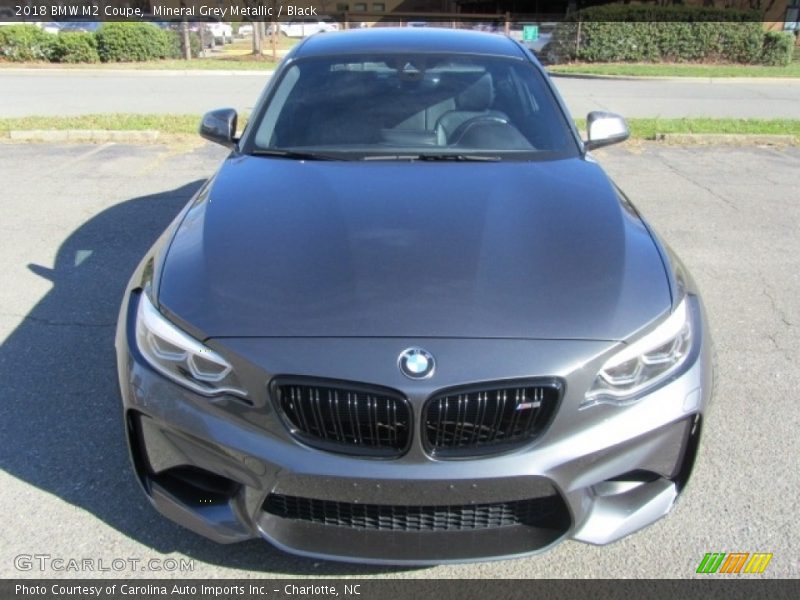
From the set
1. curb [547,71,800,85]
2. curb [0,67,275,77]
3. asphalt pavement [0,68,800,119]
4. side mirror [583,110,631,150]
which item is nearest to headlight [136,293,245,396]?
side mirror [583,110,631,150]

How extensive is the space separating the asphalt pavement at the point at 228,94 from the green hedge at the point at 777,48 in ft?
14.6

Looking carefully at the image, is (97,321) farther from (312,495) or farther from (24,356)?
(312,495)

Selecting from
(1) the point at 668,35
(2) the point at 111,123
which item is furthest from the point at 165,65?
(1) the point at 668,35

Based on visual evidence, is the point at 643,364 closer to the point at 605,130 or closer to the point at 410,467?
the point at 410,467

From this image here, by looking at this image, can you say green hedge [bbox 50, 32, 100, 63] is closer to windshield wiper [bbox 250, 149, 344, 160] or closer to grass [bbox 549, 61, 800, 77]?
grass [bbox 549, 61, 800, 77]

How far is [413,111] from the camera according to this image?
3.77 meters

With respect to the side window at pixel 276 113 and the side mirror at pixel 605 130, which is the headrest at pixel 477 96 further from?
the side window at pixel 276 113

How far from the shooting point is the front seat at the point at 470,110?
374cm

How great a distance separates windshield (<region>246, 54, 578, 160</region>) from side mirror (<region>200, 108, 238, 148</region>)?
280mm

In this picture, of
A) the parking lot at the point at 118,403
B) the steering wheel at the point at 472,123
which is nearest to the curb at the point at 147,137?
the parking lot at the point at 118,403

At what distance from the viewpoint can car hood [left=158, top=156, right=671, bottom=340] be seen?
213 centimetres

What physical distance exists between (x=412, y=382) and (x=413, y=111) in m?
2.18

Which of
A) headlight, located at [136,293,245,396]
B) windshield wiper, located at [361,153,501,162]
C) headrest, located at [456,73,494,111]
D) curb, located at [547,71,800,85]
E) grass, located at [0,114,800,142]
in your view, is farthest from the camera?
curb, located at [547,71,800,85]

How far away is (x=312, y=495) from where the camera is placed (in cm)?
205
